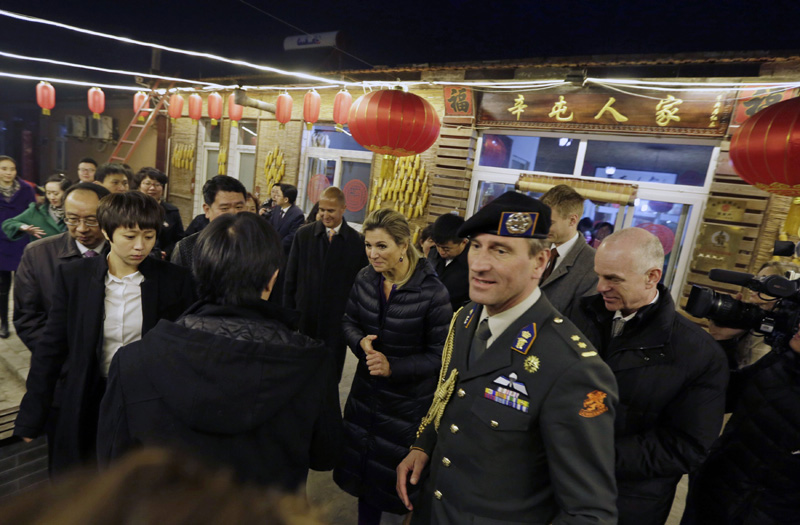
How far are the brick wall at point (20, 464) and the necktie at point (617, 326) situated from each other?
3.01m

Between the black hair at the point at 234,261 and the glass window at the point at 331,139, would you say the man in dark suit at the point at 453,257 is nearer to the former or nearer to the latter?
the black hair at the point at 234,261

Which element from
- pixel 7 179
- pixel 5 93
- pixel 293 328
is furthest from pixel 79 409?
pixel 5 93

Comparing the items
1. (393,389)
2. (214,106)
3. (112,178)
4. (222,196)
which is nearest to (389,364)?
(393,389)

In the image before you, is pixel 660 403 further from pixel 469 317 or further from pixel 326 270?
pixel 326 270

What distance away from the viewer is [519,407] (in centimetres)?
120

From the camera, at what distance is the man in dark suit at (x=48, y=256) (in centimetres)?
213

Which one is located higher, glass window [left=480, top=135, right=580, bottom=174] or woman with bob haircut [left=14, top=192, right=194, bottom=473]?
glass window [left=480, top=135, right=580, bottom=174]

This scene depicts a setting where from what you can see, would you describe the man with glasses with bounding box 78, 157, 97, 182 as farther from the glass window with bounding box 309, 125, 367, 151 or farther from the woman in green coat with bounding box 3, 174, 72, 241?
the glass window with bounding box 309, 125, 367, 151

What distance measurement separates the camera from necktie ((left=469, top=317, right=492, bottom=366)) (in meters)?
1.41

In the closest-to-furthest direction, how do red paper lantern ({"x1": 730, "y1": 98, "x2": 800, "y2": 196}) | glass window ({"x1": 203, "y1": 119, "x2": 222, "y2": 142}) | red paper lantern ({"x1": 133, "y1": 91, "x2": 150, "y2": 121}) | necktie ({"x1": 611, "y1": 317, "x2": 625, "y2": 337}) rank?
1. necktie ({"x1": 611, "y1": 317, "x2": 625, "y2": 337})
2. red paper lantern ({"x1": 730, "y1": 98, "x2": 800, "y2": 196})
3. red paper lantern ({"x1": 133, "y1": 91, "x2": 150, "y2": 121})
4. glass window ({"x1": 203, "y1": 119, "x2": 222, "y2": 142})

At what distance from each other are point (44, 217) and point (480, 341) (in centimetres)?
436

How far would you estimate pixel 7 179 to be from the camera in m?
4.04

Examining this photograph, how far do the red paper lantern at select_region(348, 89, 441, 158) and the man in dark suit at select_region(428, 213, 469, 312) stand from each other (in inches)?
60.2

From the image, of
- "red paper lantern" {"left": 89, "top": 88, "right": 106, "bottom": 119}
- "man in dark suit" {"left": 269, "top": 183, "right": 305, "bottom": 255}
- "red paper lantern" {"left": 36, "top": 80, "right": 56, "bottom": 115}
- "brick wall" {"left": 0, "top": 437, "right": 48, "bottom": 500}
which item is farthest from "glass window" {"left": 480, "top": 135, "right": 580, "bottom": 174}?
"red paper lantern" {"left": 36, "top": 80, "right": 56, "bottom": 115}
